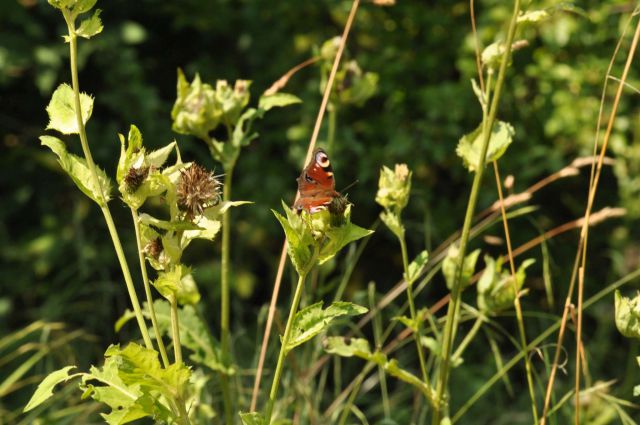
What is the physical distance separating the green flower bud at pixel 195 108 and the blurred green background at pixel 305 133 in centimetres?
123

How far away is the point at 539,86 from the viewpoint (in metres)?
2.67

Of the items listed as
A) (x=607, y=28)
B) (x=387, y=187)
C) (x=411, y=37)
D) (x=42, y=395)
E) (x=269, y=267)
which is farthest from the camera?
(x=269, y=267)

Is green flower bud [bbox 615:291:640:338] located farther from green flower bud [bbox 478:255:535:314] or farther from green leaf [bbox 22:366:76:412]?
green leaf [bbox 22:366:76:412]

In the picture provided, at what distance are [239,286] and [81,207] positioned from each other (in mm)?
603

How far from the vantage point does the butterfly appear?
99 centimetres

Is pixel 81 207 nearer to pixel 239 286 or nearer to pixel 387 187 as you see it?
pixel 239 286

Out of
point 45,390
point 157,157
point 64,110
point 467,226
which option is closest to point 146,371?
point 45,390

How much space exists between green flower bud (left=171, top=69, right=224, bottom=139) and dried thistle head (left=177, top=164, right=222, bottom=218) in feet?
1.21

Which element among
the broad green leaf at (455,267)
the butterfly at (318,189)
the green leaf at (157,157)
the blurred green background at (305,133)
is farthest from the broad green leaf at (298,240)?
the blurred green background at (305,133)

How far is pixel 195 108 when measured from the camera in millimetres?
1365

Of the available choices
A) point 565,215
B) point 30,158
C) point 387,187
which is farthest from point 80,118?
point 565,215

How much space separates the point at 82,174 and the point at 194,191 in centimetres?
17

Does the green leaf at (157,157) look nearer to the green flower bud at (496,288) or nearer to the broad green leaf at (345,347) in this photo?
the broad green leaf at (345,347)

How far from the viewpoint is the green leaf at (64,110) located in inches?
42.4
